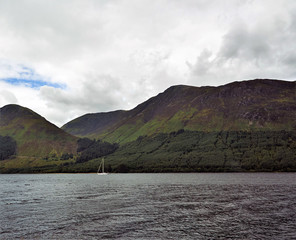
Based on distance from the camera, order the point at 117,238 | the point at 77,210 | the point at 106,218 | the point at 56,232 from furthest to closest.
→ the point at 77,210 < the point at 106,218 < the point at 56,232 < the point at 117,238

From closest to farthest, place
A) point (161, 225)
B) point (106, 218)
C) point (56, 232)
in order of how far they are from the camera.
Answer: point (56, 232) < point (161, 225) < point (106, 218)

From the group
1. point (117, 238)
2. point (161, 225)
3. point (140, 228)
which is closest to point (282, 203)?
point (161, 225)

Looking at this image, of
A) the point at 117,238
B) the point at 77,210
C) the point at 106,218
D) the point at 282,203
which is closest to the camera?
the point at 117,238

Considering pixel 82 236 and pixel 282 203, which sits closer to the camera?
pixel 82 236

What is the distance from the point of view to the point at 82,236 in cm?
4562

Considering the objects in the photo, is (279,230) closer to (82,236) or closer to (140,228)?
(140,228)

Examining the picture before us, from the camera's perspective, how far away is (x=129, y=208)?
73062mm

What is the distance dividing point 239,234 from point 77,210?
140ft

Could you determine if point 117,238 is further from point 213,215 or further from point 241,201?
point 241,201

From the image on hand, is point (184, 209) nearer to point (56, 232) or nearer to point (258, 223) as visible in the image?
point (258, 223)

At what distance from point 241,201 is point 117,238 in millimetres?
54451

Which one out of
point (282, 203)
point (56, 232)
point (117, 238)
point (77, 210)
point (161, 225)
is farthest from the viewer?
point (282, 203)

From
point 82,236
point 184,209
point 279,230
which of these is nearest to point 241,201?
point 184,209

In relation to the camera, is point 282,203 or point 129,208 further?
point 282,203
